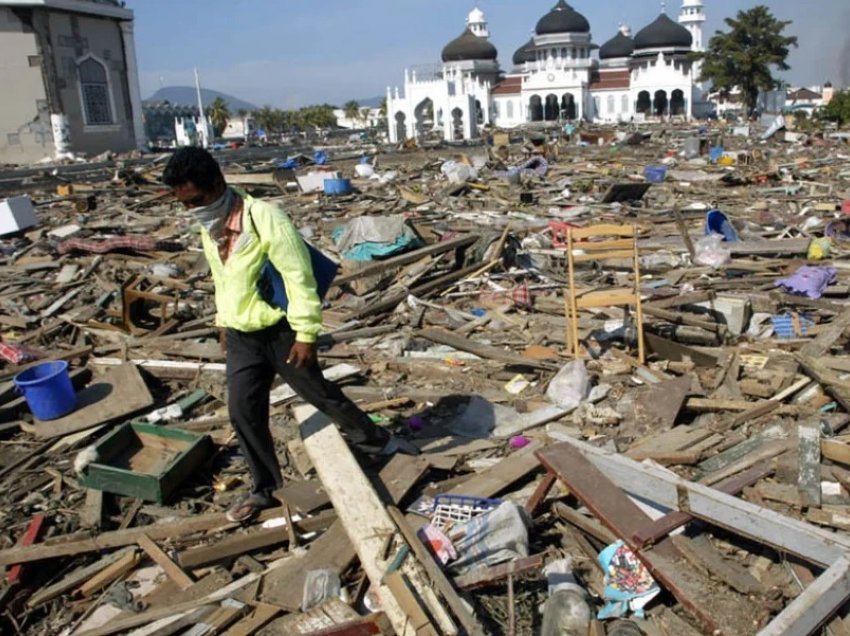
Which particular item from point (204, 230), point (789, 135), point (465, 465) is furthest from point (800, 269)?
point (789, 135)

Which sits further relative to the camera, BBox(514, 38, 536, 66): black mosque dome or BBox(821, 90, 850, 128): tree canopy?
BBox(514, 38, 536, 66): black mosque dome

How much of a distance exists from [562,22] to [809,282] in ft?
221

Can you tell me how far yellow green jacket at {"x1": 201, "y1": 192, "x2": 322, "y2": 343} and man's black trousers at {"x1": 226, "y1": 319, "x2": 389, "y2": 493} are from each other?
0.11 m

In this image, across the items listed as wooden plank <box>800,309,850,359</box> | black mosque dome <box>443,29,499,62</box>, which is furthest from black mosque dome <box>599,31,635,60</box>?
wooden plank <box>800,309,850,359</box>

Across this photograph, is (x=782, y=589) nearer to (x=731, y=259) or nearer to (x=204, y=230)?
(x=204, y=230)

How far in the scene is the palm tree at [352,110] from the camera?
86.6 m

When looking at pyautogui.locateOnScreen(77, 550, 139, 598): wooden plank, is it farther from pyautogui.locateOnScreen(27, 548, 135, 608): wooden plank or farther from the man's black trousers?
the man's black trousers

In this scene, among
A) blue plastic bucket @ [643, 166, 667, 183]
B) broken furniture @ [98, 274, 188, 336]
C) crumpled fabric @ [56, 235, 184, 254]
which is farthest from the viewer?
blue plastic bucket @ [643, 166, 667, 183]

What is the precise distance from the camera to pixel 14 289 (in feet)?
29.0

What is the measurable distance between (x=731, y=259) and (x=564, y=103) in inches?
2412

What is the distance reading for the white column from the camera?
41469 millimetres

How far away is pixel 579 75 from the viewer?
65438 mm

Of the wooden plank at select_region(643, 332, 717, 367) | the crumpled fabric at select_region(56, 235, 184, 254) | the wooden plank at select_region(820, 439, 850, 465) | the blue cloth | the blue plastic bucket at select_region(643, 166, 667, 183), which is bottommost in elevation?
the wooden plank at select_region(820, 439, 850, 465)

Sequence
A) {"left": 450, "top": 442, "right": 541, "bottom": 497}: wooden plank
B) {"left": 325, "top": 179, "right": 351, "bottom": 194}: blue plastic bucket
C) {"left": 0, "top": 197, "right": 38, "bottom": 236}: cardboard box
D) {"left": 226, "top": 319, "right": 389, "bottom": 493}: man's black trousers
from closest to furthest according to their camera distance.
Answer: {"left": 226, "top": 319, "right": 389, "bottom": 493}: man's black trousers
{"left": 450, "top": 442, "right": 541, "bottom": 497}: wooden plank
{"left": 0, "top": 197, "right": 38, "bottom": 236}: cardboard box
{"left": 325, "top": 179, "right": 351, "bottom": 194}: blue plastic bucket
